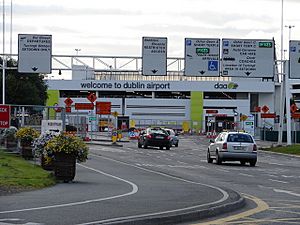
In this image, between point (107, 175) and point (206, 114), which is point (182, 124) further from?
point (107, 175)

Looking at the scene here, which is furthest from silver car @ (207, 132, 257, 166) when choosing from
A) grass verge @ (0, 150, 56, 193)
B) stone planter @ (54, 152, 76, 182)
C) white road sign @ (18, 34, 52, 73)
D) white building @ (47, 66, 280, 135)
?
white building @ (47, 66, 280, 135)

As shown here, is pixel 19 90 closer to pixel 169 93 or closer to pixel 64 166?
pixel 169 93

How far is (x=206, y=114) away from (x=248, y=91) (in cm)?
828

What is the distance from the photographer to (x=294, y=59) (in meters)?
51.2

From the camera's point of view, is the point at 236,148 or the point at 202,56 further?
the point at 202,56

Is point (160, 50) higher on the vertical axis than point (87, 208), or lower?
higher

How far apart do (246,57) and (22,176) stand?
31.8 metres

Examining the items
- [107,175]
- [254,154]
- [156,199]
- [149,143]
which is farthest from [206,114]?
[156,199]

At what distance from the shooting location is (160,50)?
50.9 metres

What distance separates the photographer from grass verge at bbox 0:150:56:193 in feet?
60.6

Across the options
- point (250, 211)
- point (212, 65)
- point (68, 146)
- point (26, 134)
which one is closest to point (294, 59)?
point (212, 65)

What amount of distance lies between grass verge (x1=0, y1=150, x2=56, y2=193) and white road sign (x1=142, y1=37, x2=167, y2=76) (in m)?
25.7

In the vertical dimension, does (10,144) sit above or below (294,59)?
below

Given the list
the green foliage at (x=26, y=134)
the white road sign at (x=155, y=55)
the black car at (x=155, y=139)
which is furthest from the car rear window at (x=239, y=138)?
the black car at (x=155, y=139)
